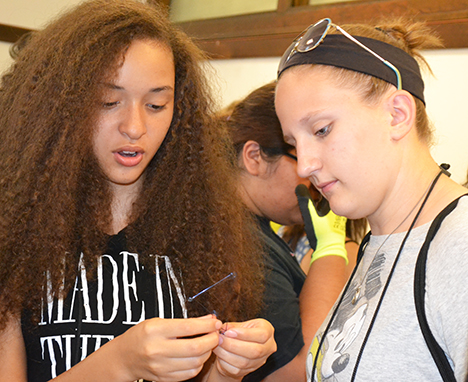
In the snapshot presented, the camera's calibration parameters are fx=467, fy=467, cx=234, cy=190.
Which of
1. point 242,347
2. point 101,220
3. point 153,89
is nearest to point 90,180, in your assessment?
point 101,220

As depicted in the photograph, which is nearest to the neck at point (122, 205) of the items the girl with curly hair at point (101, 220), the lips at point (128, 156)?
the girl with curly hair at point (101, 220)

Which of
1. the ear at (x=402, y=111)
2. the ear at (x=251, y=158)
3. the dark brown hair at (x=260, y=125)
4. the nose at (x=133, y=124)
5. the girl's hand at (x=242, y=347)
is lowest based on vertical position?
the girl's hand at (x=242, y=347)

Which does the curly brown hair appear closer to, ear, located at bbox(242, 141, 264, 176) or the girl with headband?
ear, located at bbox(242, 141, 264, 176)

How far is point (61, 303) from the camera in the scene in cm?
104

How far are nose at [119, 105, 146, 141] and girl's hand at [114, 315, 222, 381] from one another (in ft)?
1.40

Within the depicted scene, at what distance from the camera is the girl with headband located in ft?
2.31

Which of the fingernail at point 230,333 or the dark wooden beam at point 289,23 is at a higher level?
the dark wooden beam at point 289,23

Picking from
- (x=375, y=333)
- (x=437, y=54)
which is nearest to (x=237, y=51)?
(x=437, y=54)

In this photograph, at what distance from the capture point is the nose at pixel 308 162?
0.84 metres

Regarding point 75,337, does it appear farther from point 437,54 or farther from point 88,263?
point 437,54

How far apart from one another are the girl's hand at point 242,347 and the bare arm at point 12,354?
42cm

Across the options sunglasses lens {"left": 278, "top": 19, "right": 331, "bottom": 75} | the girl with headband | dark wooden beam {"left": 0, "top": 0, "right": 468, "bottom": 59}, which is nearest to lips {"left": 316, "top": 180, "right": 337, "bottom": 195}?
the girl with headband

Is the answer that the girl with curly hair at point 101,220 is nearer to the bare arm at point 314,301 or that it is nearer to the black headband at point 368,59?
the bare arm at point 314,301

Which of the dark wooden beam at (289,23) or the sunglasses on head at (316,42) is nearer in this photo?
the sunglasses on head at (316,42)
